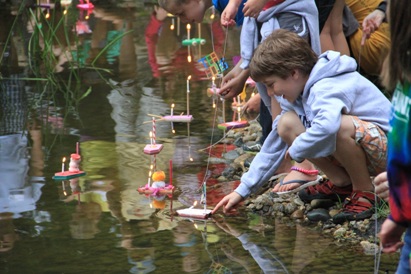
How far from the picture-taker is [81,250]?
15.0ft

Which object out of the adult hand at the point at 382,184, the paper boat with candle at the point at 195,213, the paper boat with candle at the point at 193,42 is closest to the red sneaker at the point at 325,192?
the paper boat with candle at the point at 195,213

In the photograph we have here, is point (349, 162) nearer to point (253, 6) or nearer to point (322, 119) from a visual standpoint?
point (322, 119)

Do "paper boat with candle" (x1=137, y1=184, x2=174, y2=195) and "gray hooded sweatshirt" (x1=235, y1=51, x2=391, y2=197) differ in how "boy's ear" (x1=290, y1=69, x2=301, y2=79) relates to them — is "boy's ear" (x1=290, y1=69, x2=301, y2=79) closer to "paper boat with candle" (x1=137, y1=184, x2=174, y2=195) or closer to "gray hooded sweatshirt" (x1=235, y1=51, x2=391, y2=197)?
"gray hooded sweatshirt" (x1=235, y1=51, x2=391, y2=197)

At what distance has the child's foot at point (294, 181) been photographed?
5.26 m

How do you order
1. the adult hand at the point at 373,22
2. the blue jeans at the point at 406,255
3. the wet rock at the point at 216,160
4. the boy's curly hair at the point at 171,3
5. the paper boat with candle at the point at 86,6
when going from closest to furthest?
the blue jeans at the point at 406,255 < the adult hand at the point at 373,22 < the boy's curly hair at the point at 171,3 < the wet rock at the point at 216,160 < the paper boat with candle at the point at 86,6

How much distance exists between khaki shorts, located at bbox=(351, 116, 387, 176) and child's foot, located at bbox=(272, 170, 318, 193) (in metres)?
0.68

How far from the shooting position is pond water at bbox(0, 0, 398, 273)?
14.5ft

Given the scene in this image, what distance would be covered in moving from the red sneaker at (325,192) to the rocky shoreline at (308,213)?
0.03 meters

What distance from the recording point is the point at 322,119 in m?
4.49

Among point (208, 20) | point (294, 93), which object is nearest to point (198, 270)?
point (294, 93)

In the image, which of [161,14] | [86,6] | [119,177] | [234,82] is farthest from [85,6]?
[234,82]

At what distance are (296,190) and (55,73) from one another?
401 cm

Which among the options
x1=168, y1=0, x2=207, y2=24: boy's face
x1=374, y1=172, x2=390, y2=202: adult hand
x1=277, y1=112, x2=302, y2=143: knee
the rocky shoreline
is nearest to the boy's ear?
x1=277, y1=112, x2=302, y2=143: knee

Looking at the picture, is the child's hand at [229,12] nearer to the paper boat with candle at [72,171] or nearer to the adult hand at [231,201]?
the adult hand at [231,201]
